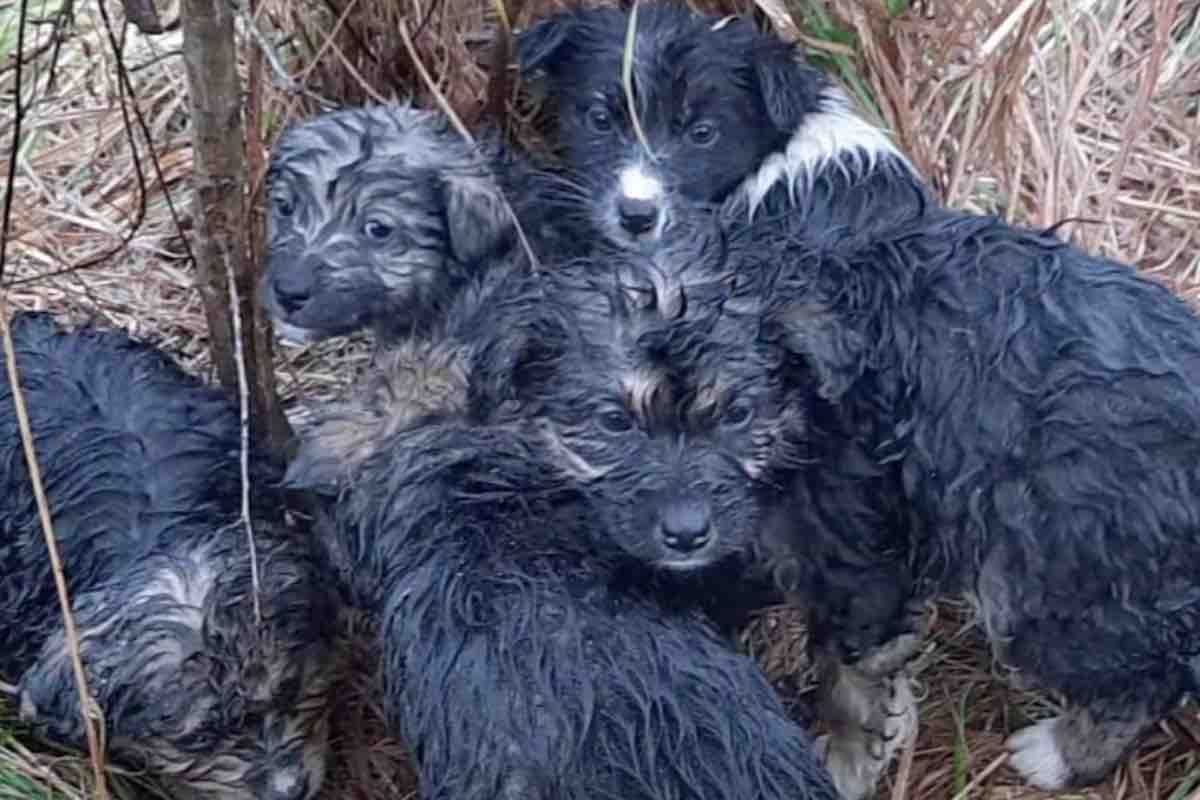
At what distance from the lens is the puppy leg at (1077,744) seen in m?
4.26

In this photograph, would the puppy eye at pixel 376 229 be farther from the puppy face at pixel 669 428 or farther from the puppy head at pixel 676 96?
the puppy face at pixel 669 428

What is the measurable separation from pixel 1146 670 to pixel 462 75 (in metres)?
2.25

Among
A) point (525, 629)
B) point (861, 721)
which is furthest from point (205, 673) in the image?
point (861, 721)

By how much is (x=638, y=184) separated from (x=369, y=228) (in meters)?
0.63

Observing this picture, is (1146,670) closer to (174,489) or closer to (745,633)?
(745,633)

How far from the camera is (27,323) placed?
15.7 feet

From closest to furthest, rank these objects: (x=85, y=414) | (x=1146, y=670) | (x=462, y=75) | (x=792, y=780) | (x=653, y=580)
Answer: (x=792, y=780) → (x=653, y=580) → (x=1146, y=670) → (x=85, y=414) → (x=462, y=75)

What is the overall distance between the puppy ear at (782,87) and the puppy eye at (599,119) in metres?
0.37

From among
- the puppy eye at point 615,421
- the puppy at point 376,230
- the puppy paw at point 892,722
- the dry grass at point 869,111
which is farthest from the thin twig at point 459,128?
the puppy paw at point 892,722

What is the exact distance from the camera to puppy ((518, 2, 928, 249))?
4.81 metres

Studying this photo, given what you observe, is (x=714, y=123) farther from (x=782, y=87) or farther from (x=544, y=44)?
(x=544, y=44)

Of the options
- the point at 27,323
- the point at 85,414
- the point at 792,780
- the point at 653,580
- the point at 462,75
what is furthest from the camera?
the point at 462,75

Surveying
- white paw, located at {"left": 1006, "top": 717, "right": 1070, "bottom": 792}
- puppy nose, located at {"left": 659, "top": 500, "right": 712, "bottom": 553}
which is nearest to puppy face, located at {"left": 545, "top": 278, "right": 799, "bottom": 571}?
puppy nose, located at {"left": 659, "top": 500, "right": 712, "bottom": 553}

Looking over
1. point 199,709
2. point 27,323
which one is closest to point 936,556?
point 199,709
